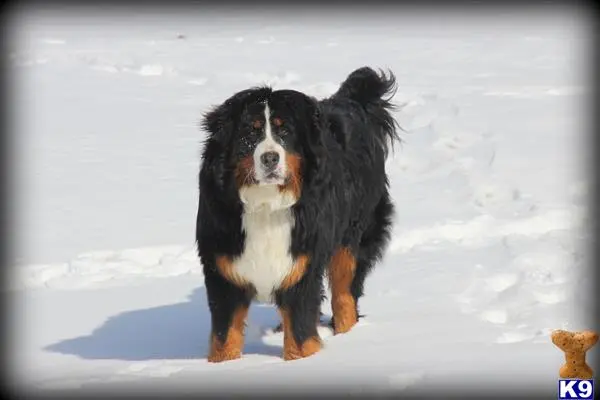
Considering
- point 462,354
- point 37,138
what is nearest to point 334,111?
point 462,354

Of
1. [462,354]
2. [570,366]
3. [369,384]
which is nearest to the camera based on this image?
[570,366]

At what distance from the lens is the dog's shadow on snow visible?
5637 mm

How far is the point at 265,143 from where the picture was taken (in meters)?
4.75

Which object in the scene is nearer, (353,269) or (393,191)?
(353,269)

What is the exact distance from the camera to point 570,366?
12.8 feet

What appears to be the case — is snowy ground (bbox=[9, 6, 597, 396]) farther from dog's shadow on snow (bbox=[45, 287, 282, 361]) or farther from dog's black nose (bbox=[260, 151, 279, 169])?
dog's black nose (bbox=[260, 151, 279, 169])

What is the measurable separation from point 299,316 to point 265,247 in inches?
16.4

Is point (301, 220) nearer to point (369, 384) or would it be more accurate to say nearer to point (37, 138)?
point (369, 384)

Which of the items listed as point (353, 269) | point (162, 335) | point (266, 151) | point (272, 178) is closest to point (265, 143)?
point (266, 151)

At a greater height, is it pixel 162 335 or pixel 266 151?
pixel 266 151

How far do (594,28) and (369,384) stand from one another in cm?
1004

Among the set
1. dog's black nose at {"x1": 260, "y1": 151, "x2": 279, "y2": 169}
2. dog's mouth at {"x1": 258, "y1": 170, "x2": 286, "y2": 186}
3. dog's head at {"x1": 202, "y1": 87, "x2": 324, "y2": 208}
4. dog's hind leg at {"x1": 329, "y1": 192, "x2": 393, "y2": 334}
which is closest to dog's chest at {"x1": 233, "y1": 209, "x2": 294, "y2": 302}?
dog's head at {"x1": 202, "y1": 87, "x2": 324, "y2": 208}

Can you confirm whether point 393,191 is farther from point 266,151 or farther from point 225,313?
point 266,151

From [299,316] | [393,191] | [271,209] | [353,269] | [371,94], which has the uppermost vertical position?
[371,94]
